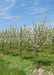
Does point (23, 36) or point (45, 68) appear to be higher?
point (23, 36)

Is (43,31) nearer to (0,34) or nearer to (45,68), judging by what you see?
(45,68)

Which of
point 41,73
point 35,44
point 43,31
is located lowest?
point 41,73

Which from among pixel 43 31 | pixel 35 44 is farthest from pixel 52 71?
pixel 43 31

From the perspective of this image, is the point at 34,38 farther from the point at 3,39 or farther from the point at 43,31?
the point at 3,39

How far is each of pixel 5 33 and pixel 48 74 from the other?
Result: 1569 cm

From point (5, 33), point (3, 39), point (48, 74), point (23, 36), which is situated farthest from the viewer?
point (5, 33)

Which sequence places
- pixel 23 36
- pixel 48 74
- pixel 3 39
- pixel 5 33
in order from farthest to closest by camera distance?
pixel 5 33, pixel 3 39, pixel 23 36, pixel 48 74

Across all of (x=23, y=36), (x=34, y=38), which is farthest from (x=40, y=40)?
(x=23, y=36)

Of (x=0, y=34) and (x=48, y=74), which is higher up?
(x=0, y=34)

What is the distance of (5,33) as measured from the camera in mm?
23172

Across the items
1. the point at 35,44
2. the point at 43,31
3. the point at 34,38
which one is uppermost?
the point at 43,31

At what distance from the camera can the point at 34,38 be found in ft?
38.1

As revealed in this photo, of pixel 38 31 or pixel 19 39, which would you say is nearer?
pixel 38 31

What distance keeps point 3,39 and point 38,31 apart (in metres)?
12.0
